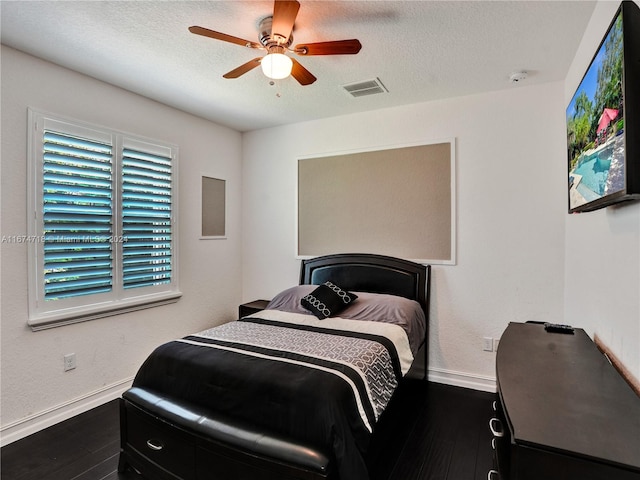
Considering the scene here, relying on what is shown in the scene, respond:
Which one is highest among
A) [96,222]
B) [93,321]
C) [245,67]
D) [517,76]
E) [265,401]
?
[517,76]

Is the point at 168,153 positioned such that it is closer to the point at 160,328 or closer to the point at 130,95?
the point at 130,95

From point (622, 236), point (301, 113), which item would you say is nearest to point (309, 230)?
point (301, 113)

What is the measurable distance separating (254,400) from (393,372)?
1.00m

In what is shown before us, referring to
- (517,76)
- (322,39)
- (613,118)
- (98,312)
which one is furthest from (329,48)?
(98,312)

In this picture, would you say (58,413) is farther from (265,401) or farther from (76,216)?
(265,401)

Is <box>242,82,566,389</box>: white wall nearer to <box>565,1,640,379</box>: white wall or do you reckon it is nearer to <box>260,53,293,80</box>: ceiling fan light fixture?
<box>565,1,640,379</box>: white wall

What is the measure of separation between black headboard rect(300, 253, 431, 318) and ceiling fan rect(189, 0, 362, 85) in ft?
6.61

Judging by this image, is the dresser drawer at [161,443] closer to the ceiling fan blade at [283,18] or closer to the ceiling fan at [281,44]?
the ceiling fan at [281,44]

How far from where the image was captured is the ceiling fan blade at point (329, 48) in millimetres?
1898

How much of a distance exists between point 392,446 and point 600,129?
7.25ft

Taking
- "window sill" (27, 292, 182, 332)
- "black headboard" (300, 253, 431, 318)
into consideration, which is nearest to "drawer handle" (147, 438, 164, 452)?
"window sill" (27, 292, 182, 332)

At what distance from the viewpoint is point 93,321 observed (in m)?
2.86

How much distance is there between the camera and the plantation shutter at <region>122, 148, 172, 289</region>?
3111mm

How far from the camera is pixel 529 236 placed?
2.99 m
